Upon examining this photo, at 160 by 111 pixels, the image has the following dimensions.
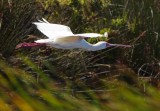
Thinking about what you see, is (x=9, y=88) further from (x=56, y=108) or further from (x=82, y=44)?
(x=56, y=108)

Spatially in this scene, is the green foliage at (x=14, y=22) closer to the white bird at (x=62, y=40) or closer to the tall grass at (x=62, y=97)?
the tall grass at (x=62, y=97)

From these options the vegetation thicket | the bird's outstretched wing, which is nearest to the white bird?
the bird's outstretched wing

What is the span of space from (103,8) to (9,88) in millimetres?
2815

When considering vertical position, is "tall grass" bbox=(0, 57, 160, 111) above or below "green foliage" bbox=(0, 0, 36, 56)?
below

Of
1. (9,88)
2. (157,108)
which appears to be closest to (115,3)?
(9,88)

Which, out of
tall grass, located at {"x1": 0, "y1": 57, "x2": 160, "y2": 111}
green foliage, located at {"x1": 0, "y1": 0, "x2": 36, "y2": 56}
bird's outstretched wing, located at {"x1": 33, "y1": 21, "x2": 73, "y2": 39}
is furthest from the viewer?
green foliage, located at {"x1": 0, "y1": 0, "x2": 36, "y2": 56}

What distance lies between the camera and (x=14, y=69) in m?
5.06

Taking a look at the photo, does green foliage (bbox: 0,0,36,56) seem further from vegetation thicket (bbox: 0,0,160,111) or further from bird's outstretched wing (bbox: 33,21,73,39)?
bird's outstretched wing (bbox: 33,21,73,39)

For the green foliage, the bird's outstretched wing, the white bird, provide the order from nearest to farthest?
1. the white bird
2. the bird's outstretched wing
3. the green foliage

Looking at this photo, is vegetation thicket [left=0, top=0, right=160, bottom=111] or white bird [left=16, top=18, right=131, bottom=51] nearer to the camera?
white bird [left=16, top=18, right=131, bottom=51]

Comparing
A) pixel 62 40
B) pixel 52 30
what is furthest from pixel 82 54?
pixel 62 40

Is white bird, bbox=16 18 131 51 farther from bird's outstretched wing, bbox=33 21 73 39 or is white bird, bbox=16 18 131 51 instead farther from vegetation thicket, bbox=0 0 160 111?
vegetation thicket, bbox=0 0 160 111

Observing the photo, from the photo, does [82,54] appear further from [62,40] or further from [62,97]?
[62,97]

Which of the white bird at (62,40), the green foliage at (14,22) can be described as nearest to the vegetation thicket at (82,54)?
the green foliage at (14,22)
